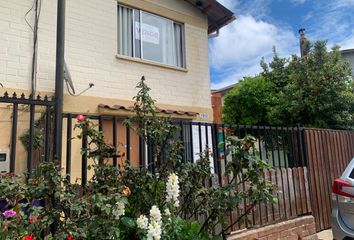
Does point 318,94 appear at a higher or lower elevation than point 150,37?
lower

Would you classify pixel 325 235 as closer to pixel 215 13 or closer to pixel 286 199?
pixel 286 199

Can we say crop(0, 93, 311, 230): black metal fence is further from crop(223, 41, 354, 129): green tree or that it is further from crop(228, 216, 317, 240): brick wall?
crop(223, 41, 354, 129): green tree

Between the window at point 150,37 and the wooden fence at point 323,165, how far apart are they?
181 inches

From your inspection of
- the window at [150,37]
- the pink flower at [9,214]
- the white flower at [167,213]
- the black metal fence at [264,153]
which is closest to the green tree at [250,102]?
the window at [150,37]

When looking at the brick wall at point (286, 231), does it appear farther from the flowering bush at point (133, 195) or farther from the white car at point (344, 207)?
the flowering bush at point (133, 195)

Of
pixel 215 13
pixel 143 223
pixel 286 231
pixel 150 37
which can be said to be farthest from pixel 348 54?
pixel 143 223

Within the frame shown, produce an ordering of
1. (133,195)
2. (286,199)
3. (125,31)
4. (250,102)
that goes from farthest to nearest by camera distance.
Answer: (250,102) → (125,31) → (286,199) → (133,195)

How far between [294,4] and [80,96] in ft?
26.6

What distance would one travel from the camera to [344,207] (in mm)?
4871

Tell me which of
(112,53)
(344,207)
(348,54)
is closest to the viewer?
(344,207)

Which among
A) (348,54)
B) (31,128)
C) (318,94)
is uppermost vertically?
(348,54)

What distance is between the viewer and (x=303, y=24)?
19.1 m

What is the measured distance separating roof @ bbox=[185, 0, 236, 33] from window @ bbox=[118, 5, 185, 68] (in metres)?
0.97

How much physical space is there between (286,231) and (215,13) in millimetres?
7327
